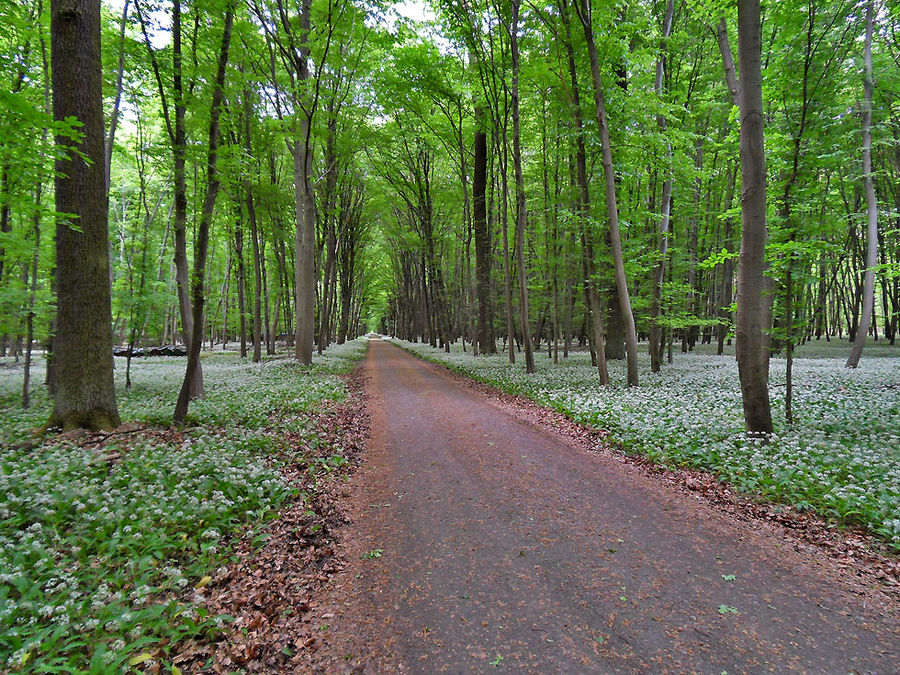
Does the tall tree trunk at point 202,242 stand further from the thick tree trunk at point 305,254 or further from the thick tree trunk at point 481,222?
the thick tree trunk at point 481,222

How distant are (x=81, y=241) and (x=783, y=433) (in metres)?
11.9

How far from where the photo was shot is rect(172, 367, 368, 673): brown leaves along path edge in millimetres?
2668

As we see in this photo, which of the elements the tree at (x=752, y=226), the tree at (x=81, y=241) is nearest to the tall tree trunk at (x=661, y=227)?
the tree at (x=752, y=226)

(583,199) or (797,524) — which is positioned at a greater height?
(583,199)

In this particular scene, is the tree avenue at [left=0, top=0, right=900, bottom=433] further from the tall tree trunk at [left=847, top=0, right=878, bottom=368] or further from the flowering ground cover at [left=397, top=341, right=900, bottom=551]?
the flowering ground cover at [left=397, top=341, right=900, bottom=551]

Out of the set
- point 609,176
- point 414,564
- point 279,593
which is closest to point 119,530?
point 279,593

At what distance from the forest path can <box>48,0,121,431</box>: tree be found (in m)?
4.61

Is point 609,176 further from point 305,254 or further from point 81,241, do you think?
point 305,254

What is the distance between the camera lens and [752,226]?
21.3ft

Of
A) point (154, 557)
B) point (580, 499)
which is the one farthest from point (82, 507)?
point (580, 499)

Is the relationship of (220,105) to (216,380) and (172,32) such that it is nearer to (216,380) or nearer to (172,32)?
(172,32)

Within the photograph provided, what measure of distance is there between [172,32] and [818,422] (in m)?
14.3

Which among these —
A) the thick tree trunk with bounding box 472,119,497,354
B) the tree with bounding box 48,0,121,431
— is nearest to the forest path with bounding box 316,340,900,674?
the tree with bounding box 48,0,121,431

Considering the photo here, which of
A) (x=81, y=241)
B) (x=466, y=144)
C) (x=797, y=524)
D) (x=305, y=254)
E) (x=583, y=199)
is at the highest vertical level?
(x=466, y=144)
